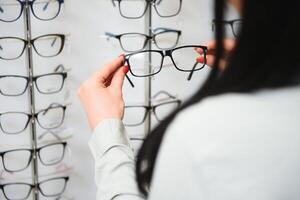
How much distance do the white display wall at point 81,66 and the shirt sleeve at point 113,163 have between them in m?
0.54

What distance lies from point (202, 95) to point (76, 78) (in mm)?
800

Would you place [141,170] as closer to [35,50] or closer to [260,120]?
[260,120]

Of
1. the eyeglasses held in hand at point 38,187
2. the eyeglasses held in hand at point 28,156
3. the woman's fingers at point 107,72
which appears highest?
the woman's fingers at point 107,72

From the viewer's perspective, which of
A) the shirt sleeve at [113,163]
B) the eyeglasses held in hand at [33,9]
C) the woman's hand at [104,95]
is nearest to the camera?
the shirt sleeve at [113,163]

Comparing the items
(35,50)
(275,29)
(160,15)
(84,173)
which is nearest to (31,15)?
(35,50)

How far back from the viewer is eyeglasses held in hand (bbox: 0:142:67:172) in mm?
1145

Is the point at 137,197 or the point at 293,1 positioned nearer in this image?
the point at 293,1

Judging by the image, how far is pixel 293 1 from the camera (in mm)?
335

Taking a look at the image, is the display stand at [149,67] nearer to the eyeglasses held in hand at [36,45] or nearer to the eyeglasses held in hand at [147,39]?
the eyeglasses held in hand at [147,39]

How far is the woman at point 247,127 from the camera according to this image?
0.34m

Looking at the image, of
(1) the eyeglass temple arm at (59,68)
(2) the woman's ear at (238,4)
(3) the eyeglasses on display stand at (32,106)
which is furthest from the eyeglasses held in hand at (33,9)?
(2) the woman's ear at (238,4)

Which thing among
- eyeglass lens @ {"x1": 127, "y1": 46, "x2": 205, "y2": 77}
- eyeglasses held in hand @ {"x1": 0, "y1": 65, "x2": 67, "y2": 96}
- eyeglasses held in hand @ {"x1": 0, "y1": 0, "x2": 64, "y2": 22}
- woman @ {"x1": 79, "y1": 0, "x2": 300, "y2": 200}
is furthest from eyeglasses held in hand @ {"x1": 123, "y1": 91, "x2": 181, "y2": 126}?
woman @ {"x1": 79, "y1": 0, "x2": 300, "y2": 200}

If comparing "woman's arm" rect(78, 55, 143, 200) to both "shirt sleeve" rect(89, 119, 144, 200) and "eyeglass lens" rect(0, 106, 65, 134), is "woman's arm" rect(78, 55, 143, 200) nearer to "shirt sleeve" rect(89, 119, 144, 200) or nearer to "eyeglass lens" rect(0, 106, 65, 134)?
"shirt sleeve" rect(89, 119, 144, 200)

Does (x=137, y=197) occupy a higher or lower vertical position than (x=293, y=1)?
lower
